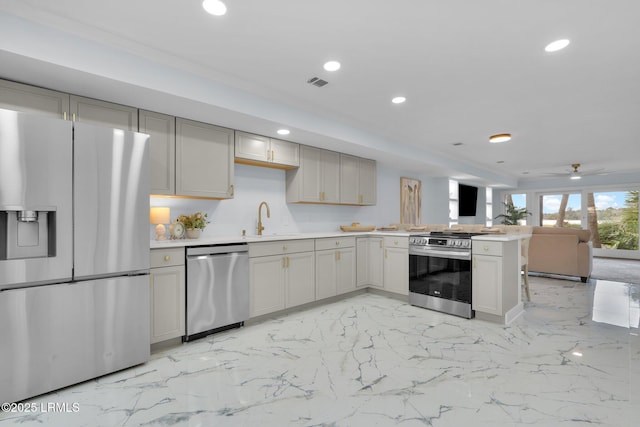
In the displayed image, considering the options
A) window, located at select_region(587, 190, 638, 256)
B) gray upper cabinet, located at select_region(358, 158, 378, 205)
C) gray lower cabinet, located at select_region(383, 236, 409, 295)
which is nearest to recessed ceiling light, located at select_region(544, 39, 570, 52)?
gray lower cabinet, located at select_region(383, 236, 409, 295)

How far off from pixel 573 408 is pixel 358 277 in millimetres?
2786

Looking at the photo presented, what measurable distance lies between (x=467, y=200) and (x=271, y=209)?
6.40 meters

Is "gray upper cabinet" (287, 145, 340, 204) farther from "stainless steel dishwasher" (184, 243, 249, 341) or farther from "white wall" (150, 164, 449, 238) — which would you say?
"stainless steel dishwasher" (184, 243, 249, 341)

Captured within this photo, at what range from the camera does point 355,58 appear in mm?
2520

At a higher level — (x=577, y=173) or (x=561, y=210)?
(x=577, y=173)

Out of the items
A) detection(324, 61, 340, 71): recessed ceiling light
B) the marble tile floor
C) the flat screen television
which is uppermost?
detection(324, 61, 340, 71): recessed ceiling light

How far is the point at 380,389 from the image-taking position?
204 cm

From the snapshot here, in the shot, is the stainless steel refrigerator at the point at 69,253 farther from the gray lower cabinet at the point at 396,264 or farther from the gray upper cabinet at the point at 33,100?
the gray lower cabinet at the point at 396,264

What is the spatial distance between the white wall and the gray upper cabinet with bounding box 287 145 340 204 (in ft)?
0.76

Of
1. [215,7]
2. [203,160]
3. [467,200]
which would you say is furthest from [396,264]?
[467,200]

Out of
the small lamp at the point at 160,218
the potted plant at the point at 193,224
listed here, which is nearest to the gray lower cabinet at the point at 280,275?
the potted plant at the point at 193,224

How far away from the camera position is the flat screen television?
8.28m

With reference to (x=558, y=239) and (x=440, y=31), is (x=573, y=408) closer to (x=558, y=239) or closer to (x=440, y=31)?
(x=440, y=31)

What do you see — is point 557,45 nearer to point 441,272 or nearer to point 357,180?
point 441,272
